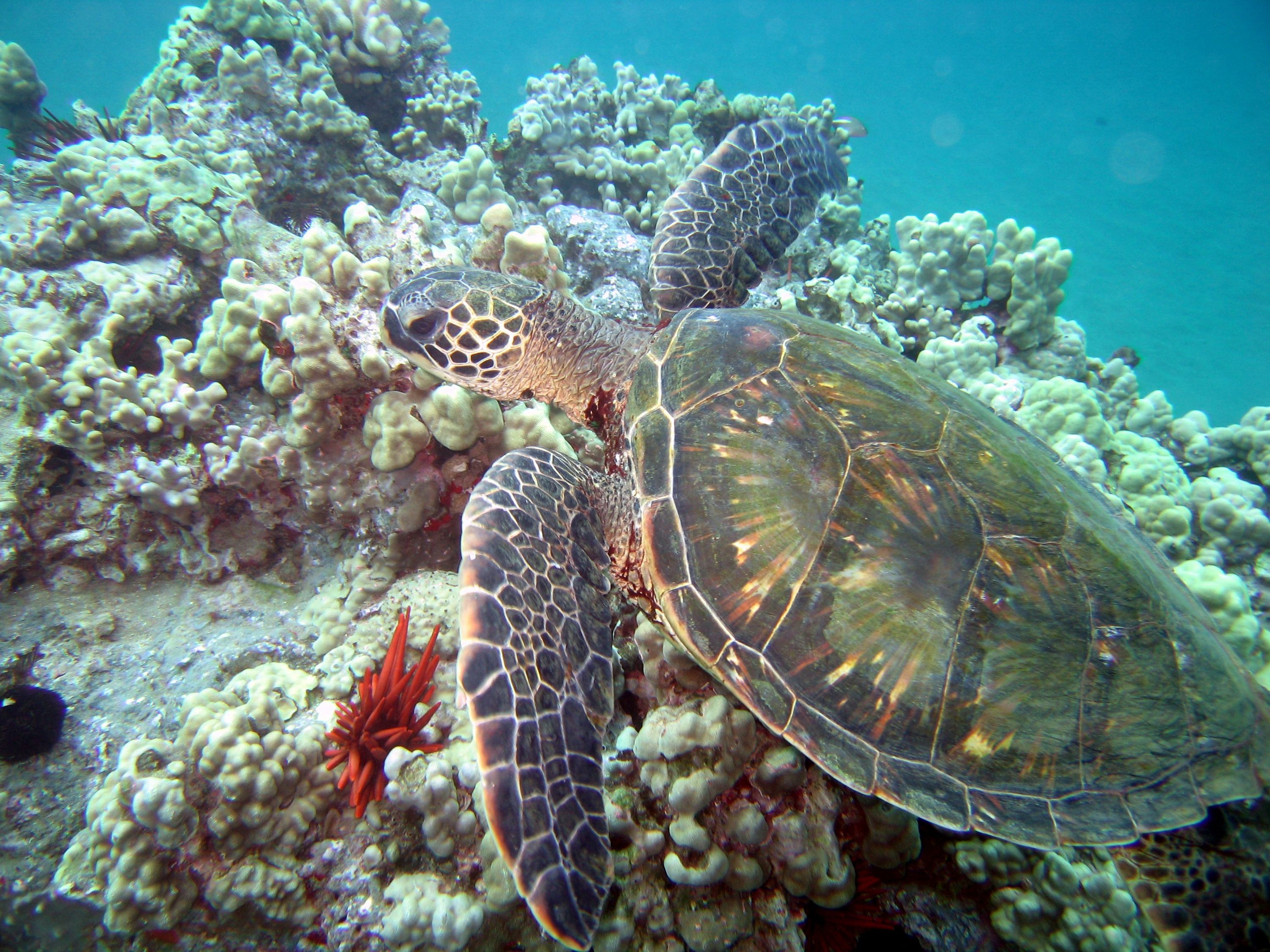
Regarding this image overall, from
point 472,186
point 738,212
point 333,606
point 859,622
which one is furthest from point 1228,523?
point 472,186

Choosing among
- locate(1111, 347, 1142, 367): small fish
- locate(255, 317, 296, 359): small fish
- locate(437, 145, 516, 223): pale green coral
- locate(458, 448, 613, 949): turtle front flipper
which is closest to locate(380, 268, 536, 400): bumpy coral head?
locate(255, 317, 296, 359): small fish

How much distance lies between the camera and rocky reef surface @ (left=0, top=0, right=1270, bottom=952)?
5.55 ft

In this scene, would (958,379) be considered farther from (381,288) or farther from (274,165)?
(274,165)

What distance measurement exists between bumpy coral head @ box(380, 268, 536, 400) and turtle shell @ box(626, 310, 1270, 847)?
1194 millimetres

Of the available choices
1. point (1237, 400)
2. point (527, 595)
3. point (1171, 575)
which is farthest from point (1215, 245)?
point (527, 595)

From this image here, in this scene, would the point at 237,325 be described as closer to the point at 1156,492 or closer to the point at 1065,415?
the point at 1065,415

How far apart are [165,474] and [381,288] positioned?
1.40 meters

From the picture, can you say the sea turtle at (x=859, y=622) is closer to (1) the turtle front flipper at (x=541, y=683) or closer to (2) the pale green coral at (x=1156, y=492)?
(1) the turtle front flipper at (x=541, y=683)

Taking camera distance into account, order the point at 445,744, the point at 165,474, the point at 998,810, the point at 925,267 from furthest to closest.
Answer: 1. the point at 925,267
2. the point at 165,474
3. the point at 445,744
4. the point at 998,810

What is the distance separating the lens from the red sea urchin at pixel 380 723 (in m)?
1.84

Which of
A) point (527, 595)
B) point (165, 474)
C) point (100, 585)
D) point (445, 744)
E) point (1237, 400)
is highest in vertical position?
point (1237, 400)

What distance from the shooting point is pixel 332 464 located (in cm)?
252

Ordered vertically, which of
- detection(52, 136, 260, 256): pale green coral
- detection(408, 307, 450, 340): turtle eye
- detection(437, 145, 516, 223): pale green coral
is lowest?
detection(408, 307, 450, 340): turtle eye

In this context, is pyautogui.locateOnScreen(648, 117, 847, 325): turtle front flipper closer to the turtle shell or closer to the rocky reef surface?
the rocky reef surface
